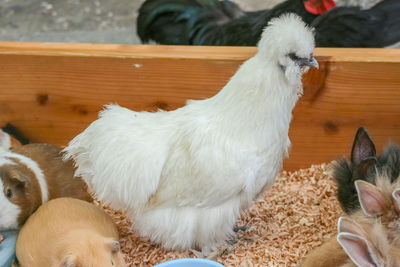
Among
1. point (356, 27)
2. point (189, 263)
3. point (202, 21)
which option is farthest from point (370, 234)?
point (202, 21)

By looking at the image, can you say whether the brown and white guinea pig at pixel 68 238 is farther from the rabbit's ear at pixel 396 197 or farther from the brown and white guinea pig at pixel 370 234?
A: the rabbit's ear at pixel 396 197

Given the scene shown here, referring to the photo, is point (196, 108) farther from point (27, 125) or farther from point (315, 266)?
point (27, 125)

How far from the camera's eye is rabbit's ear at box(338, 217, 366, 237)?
45.8 inches

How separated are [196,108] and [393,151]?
71cm

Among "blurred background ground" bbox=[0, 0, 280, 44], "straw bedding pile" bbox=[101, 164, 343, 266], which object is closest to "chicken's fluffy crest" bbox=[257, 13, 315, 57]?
"straw bedding pile" bbox=[101, 164, 343, 266]

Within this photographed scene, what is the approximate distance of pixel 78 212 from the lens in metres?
1.68

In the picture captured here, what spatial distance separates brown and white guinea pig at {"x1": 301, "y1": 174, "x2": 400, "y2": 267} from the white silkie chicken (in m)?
0.33

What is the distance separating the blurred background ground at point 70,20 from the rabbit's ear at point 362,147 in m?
1.79

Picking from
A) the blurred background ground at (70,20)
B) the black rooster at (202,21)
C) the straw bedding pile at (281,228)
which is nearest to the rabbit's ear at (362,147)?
the straw bedding pile at (281,228)

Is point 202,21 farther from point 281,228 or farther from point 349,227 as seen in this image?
point 349,227

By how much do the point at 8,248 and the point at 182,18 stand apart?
1589mm

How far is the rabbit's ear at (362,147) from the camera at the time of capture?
161 centimetres

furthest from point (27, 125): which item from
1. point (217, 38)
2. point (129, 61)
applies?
point (217, 38)

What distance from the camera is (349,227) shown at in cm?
117
